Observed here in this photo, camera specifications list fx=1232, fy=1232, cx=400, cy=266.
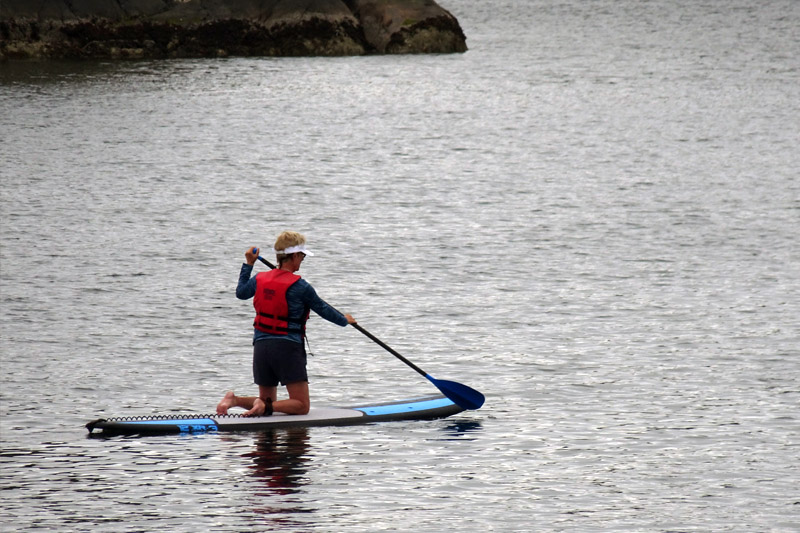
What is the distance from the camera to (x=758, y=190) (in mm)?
30391

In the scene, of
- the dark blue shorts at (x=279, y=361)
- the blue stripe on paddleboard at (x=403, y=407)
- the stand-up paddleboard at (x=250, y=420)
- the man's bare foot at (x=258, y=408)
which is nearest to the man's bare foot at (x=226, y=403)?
the stand-up paddleboard at (x=250, y=420)

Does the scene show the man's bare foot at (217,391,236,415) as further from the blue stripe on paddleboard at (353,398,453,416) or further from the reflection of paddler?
the blue stripe on paddleboard at (353,398,453,416)

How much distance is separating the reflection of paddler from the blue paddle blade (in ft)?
5.56

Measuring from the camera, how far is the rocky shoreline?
54.9 meters

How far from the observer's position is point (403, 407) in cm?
1366

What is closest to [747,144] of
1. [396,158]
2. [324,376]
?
[396,158]

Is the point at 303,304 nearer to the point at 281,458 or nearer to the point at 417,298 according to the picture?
the point at 281,458

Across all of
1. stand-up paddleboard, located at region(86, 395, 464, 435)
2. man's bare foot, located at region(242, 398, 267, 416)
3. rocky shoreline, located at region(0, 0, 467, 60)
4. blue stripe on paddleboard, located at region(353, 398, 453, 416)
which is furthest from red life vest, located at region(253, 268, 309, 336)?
rocky shoreline, located at region(0, 0, 467, 60)

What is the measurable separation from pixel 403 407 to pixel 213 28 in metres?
46.7

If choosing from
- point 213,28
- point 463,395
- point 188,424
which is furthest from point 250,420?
point 213,28

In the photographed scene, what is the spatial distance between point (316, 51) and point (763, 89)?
2090 centimetres

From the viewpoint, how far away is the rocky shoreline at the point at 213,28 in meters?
54.9

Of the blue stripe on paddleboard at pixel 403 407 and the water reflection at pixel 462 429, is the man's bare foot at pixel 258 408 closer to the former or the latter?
the blue stripe on paddleboard at pixel 403 407

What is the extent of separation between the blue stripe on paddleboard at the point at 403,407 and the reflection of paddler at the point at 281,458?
824 mm
